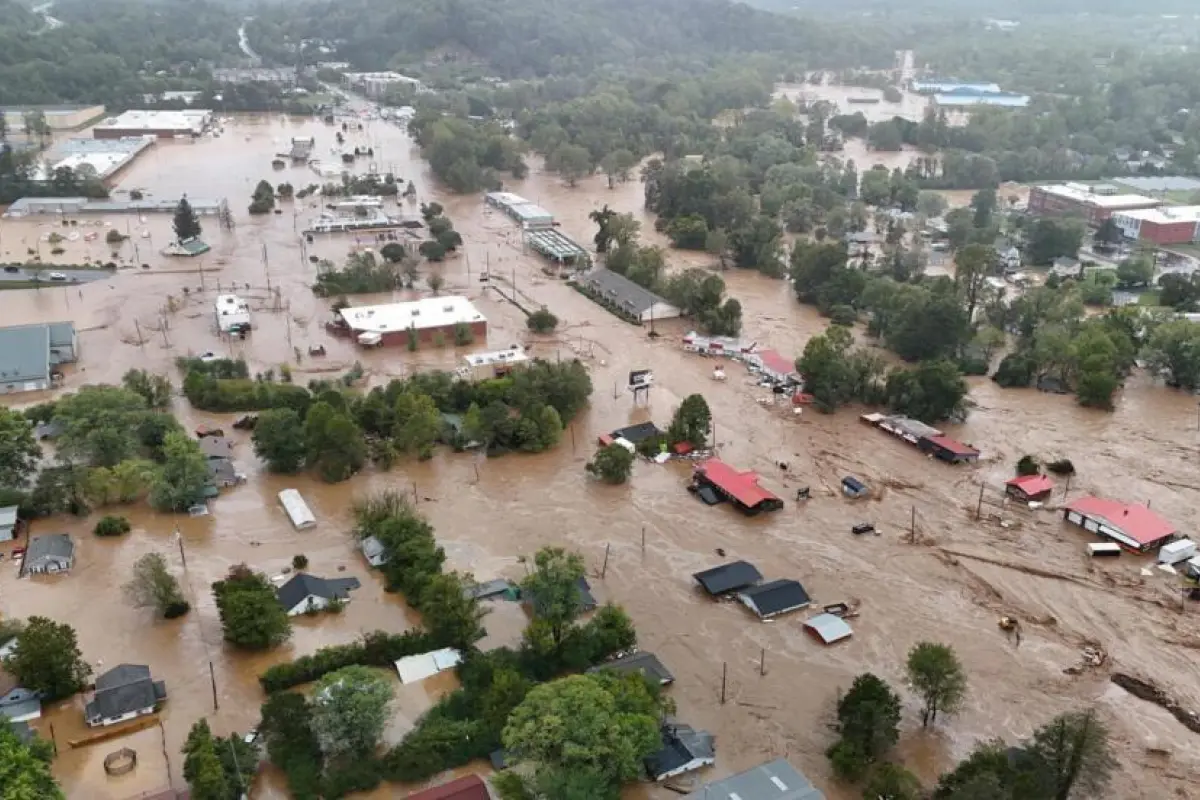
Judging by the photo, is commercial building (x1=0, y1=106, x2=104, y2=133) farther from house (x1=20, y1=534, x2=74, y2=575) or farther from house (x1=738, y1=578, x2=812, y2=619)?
house (x1=738, y1=578, x2=812, y2=619)

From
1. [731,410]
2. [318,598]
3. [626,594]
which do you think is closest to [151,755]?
[318,598]

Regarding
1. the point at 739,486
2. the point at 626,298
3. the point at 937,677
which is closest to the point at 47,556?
the point at 739,486

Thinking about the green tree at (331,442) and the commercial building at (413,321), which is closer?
the green tree at (331,442)

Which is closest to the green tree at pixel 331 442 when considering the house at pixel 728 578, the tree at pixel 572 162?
the house at pixel 728 578

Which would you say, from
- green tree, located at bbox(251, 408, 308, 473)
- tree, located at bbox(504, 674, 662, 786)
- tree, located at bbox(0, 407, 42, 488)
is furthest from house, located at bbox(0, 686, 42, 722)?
green tree, located at bbox(251, 408, 308, 473)

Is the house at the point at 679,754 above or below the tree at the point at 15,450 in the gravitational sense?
below

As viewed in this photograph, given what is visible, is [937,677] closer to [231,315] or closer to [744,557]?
[744,557]

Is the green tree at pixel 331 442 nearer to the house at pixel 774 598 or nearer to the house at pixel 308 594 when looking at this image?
the house at pixel 308 594
